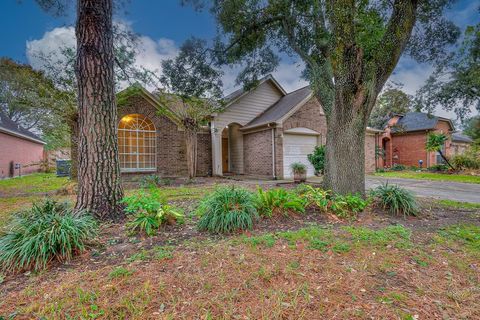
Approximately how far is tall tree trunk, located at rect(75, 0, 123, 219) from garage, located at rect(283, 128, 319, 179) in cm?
938

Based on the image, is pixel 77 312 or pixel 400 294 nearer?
pixel 77 312

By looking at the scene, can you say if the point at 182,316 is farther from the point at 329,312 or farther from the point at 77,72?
the point at 77,72

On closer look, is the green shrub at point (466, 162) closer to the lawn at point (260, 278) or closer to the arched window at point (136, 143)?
the lawn at point (260, 278)

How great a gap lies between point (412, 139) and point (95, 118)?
75.6 ft

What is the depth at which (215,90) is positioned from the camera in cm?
1003

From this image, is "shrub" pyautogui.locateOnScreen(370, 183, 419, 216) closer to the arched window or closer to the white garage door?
the white garage door

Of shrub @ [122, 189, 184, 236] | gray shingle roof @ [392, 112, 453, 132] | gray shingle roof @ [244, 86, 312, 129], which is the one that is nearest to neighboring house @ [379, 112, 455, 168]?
gray shingle roof @ [392, 112, 453, 132]

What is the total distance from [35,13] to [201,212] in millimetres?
8041

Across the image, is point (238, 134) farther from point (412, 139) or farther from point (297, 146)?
point (412, 139)

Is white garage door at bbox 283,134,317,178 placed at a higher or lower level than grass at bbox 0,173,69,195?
higher

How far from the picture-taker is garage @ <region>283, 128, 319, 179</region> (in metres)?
12.1

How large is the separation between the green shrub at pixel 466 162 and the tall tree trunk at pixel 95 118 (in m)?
19.5

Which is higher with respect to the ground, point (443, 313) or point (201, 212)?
point (201, 212)

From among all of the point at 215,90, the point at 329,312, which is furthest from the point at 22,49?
the point at 329,312
